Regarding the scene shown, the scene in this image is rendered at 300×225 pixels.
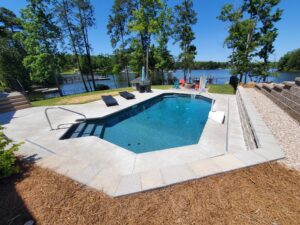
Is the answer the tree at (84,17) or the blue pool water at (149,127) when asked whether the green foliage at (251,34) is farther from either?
the tree at (84,17)

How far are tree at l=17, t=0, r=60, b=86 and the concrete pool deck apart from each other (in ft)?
35.4

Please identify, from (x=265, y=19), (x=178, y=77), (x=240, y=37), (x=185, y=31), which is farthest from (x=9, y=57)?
(x=265, y=19)

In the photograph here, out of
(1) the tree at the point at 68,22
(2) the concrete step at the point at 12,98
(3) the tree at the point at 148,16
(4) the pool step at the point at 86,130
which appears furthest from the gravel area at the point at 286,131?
(1) the tree at the point at 68,22

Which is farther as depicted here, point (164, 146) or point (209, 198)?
point (164, 146)

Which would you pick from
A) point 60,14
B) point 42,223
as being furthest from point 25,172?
point 60,14

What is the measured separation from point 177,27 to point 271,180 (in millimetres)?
21147

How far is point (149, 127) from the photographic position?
7.04 meters

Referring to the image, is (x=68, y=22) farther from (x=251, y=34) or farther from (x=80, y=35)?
(x=251, y=34)

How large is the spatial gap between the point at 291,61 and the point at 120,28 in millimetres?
52563

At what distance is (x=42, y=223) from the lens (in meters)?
2.01

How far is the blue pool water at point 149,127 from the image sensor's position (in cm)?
550

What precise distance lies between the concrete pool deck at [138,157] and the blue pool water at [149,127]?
0.87m

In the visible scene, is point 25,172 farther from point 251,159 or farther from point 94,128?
point 251,159

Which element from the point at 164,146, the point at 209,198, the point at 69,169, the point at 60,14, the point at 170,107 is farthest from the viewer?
the point at 60,14
